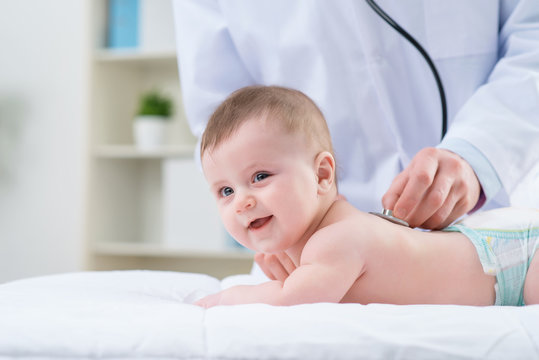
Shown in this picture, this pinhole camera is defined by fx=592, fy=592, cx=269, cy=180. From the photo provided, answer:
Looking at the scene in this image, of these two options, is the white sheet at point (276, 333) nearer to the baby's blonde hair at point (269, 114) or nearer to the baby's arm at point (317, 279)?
the baby's arm at point (317, 279)

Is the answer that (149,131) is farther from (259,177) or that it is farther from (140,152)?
(259,177)

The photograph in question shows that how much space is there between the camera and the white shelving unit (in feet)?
7.76

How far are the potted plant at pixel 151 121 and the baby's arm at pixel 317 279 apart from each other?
5.89 ft

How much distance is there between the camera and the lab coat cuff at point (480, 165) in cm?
84

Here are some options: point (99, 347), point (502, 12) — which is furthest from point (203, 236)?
point (99, 347)

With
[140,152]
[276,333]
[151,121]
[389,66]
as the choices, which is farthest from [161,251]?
[276,333]

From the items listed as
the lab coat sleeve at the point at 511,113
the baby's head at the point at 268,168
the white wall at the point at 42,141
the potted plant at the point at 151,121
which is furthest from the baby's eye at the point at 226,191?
the white wall at the point at 42,141

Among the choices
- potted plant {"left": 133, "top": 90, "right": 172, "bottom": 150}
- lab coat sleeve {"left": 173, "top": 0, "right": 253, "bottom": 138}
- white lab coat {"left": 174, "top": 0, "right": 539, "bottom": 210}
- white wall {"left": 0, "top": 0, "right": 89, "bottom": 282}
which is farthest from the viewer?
white wall {"left": 0, "top": 0, "right": 89, "bottom": 282}

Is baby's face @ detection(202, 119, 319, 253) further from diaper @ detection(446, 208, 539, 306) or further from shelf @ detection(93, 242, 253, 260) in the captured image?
shelf @ detection(93, 242, 253, 260)

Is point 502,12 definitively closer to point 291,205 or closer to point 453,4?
point 453,4

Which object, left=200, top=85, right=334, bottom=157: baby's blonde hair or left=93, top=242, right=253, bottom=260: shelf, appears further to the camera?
left=93, top=242, right=253, bottom=260: shelf

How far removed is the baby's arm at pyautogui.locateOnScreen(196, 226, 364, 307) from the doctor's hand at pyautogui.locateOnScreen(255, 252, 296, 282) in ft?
0.42

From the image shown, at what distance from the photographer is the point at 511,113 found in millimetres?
919

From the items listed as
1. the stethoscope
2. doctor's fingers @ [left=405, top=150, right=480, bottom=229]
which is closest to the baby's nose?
doctor's fingers @ [left=405, top=150, right=480, bottom=229]
